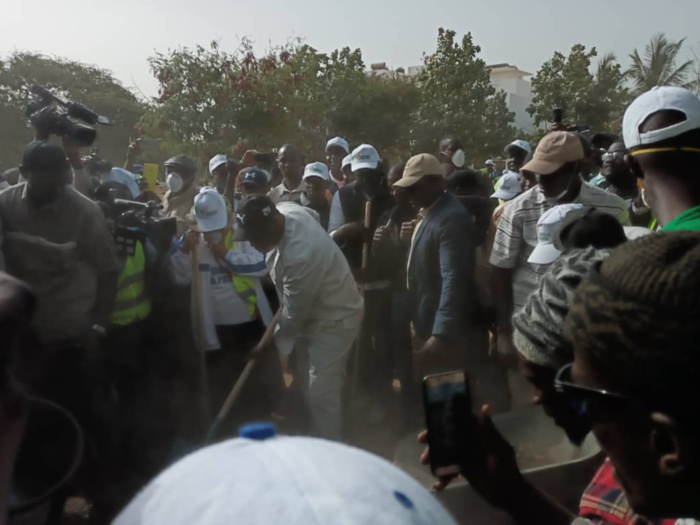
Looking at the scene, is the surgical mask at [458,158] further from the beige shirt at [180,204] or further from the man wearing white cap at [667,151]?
the man wearing white cap at [667,151]

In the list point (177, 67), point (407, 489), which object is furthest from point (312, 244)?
point (177, 67)

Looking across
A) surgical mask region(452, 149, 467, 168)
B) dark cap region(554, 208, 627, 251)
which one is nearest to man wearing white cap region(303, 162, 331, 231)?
surgical mask region(452, 149, 467, 168)

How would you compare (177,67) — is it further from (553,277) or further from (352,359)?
(553,277)

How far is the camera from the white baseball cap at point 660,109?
2.36 metres

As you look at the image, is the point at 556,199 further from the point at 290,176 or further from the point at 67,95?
the point at 67,95

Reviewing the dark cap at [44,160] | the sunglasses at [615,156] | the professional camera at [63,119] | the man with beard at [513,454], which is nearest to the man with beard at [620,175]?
the sunglasses at [615,156]

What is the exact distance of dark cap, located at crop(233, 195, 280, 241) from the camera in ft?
13.6

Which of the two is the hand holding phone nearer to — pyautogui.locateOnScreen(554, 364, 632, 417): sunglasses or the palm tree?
pyautogui.locateOnScreen(554, 364, 632, 417): sunglasses

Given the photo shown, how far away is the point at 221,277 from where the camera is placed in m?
4.74

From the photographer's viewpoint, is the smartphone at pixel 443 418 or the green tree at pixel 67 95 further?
the green tree at pixel 67 95

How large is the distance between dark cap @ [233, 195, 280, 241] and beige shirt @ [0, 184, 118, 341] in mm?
754

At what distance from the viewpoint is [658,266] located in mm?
1187

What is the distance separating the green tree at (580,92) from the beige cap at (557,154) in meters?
18.0

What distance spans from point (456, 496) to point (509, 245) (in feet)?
5.93
